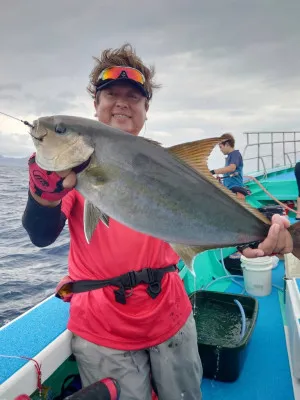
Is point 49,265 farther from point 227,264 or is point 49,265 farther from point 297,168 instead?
point 297,168

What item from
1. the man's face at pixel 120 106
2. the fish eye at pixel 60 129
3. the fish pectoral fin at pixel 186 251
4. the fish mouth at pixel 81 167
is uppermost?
the man's face at pixel 120 106

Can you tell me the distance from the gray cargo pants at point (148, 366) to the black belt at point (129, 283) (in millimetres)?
360

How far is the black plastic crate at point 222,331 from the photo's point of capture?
357 cm

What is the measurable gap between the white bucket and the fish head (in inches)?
170

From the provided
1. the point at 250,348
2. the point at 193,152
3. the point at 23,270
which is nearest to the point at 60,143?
the point at 193,152

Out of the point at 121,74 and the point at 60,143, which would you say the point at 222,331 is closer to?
the point at 121,74

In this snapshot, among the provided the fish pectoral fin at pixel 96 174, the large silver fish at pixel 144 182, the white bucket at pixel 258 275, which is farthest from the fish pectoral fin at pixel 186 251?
the white bucket at pixel 258 275

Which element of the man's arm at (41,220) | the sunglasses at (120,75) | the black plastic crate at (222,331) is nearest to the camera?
the man's arm at (41,220)

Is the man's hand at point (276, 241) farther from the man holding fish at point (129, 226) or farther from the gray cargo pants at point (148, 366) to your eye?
the gray cargo pants at point (148, 366)

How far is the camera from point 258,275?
5578mm

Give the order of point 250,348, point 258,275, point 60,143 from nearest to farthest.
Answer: point 60,143, point 250,348, point 258,275

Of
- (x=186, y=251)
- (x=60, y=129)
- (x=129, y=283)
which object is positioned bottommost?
(x=129, y=283)

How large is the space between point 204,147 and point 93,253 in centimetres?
102

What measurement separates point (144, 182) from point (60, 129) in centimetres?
52
